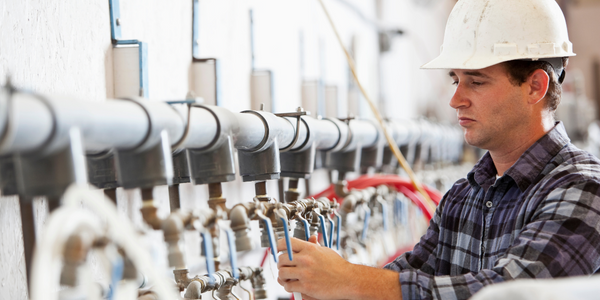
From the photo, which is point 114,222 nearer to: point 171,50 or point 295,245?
Answer: point 295,245

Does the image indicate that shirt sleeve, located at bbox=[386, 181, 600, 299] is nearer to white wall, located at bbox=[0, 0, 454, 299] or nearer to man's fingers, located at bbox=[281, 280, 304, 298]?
man's fingers, located at bbox=[281, 280, 304, 298]

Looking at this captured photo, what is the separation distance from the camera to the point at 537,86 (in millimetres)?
1305

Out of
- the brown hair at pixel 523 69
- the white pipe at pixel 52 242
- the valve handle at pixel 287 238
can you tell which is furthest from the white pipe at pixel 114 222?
the brown hair at pixel 523 69

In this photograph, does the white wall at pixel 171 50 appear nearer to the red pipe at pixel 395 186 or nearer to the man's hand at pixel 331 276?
the red pipe at pixel 395 186

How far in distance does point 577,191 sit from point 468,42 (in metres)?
0.43

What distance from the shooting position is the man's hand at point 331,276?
1080 millimetres

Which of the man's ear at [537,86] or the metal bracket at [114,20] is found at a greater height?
the metal bracket at [114,20]

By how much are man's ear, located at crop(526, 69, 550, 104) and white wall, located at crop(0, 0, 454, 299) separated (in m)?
0.74

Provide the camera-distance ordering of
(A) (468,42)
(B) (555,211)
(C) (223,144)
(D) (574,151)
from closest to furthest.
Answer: (C) (223,144) → (B) (555,211) → (D) (574,151) → (A) (468,42)

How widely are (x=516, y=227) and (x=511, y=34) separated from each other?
41 cm

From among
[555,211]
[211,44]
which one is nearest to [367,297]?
[555,211]

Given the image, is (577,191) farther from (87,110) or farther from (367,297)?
(87,110)

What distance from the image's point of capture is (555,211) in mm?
1047

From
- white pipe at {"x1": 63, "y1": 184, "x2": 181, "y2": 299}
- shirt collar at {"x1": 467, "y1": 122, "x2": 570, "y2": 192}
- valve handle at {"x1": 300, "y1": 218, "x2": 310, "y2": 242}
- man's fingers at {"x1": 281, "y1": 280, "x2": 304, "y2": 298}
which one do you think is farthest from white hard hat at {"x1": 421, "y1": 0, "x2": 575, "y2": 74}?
white pipe at {"x1": 63, "y1": 184, "x2": 181, "y2": 299}
